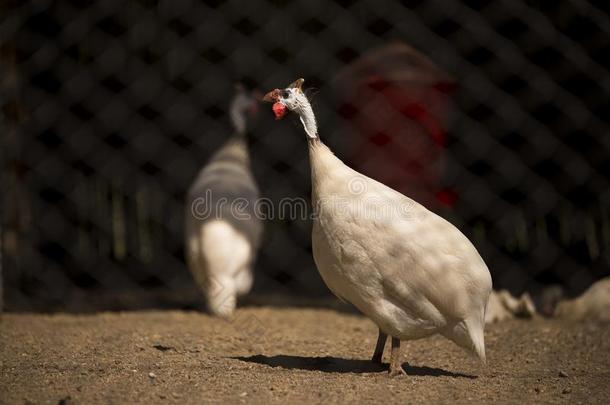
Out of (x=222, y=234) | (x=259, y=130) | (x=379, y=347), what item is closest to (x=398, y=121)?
(x=222, y=234)

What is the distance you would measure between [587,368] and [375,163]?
1385 mm

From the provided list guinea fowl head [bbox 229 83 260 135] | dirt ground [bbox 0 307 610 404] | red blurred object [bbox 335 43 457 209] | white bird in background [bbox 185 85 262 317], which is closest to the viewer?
dirt ground [bbox 0 307 610 404]

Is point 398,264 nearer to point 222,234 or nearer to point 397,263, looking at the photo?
point 397,263

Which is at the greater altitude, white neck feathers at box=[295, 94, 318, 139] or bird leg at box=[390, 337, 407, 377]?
white neck feathers at box=[295, 94, 318, 139]

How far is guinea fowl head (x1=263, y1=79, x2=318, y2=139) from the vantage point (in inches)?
117

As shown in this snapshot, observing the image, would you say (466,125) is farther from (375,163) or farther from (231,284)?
(231,284)

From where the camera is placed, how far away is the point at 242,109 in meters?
4.82

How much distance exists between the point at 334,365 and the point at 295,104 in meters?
0.97

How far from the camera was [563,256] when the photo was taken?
4.93m

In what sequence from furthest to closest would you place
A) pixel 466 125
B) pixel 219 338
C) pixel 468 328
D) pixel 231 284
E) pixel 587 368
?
pixel 466 125 → pixel 231 284 → pixel 219 338 → pixel 587 368 → pixel 468 328

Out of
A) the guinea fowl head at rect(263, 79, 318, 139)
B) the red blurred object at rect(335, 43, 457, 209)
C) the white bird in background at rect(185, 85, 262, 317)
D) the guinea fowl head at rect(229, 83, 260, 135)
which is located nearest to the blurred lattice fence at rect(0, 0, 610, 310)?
the red blurred object at rect(335, 43, 457, 209)

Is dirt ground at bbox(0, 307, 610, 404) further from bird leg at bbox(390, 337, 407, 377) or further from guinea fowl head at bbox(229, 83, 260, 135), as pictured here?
guinea fowl head at bbox(229, 83, 260, 135)

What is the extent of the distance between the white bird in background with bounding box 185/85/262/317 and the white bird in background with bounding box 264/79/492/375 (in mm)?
1438

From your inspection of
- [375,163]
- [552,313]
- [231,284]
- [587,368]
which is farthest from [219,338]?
[552,313]
